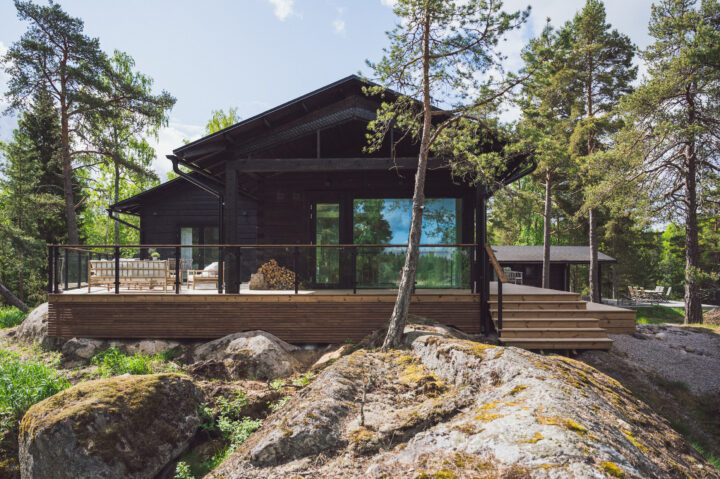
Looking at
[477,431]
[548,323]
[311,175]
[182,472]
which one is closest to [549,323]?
[548,323]

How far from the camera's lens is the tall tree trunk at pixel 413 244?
494 centimetres

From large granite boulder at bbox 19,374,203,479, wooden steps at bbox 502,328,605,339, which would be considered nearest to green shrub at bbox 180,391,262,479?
large granite boulder at bbox 19,374,203,479

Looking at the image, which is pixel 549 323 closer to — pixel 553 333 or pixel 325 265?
pixel 553 333

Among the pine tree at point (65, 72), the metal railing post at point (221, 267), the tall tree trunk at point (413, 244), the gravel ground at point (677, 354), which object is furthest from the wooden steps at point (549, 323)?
the pine tree at point (65, 72)

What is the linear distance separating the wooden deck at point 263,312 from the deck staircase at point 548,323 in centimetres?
2

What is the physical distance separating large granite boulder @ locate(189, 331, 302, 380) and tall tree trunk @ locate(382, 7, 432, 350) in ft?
6.74

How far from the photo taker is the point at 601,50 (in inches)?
682

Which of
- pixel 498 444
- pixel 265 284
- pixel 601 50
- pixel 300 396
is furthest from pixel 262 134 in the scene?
pixel 601 50

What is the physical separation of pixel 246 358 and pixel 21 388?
9.30ft

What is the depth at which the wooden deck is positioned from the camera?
6.81 m

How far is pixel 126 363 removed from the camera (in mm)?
5973

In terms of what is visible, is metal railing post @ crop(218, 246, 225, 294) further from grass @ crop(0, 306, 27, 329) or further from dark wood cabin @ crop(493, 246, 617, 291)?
dark wood cabin @ crop(493, 246, 617, 291)

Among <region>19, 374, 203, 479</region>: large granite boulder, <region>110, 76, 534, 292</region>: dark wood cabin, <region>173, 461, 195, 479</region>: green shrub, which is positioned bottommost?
<region>173, 461, 195, 479</region>: green shrub

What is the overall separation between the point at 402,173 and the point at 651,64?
11168 mm
